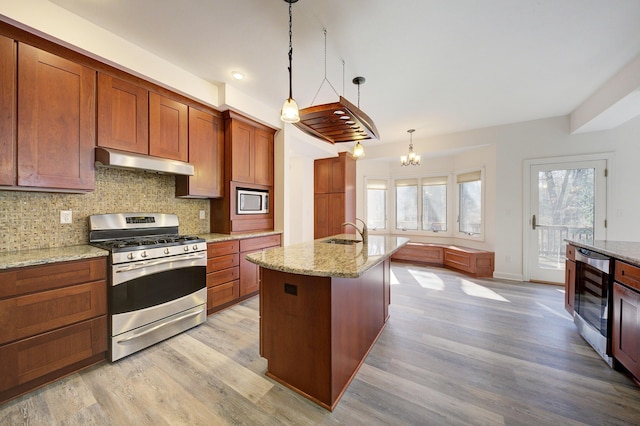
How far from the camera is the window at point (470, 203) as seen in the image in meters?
5.00

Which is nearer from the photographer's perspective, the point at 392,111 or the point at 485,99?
the point at 485,99

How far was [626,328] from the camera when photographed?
1772 mm

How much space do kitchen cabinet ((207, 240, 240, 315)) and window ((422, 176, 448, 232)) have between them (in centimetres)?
460

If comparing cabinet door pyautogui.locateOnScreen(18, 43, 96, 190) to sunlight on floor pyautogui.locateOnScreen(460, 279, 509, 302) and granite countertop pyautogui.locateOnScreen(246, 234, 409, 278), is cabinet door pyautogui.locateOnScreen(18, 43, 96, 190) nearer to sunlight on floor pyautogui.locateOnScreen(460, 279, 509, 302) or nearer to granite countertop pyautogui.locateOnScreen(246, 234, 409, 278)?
granite countertop pyautogui.locateOnScreen(246, 234, 409, 278)

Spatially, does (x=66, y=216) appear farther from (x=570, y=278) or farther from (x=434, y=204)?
(x=434, y=204)

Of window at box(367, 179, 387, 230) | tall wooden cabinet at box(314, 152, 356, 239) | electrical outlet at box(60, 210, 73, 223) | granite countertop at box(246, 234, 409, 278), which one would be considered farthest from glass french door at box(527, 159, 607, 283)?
electrical outlet at box(60, 210, 73, 223)

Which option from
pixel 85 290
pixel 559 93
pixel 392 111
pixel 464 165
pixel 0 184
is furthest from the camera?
pixel 464 165

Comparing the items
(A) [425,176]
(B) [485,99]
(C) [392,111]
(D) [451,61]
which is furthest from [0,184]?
(A) [425,176]

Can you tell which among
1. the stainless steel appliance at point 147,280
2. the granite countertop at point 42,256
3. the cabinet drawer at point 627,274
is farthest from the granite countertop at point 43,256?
the cabinet drawer at point 627,274

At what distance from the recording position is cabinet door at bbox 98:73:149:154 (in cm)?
228

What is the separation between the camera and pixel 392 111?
3834 mm

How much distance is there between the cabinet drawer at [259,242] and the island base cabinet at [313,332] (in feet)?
5.14

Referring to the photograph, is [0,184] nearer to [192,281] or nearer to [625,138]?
[192,281]

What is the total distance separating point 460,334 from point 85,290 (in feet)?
11.1
